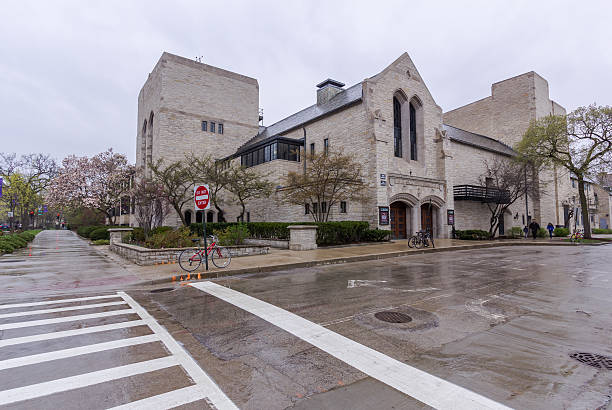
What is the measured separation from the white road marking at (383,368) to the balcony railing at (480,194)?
28.2 meters

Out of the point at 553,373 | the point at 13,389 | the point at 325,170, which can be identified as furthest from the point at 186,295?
the point at 325,170

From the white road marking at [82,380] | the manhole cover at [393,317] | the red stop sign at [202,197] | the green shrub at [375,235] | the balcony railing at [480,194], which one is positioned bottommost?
the manhole cover at [393,317]

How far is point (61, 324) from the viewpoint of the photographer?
522 cm

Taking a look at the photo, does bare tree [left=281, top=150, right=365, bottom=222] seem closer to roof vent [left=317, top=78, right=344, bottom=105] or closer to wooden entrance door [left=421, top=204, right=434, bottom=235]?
wooden entrance door [left=421, top=204, right=434, bottom=235]

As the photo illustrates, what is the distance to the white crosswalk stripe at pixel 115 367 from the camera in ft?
9.39

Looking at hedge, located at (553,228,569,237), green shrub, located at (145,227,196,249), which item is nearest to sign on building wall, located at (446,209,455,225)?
hedge, located at (553,228,569,237)

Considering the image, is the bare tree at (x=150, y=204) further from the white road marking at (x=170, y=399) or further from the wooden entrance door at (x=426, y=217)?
the wooden entrance door at (x=426, y=217)

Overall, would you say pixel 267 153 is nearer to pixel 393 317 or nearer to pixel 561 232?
pixel 393 317

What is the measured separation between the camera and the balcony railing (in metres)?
29.1

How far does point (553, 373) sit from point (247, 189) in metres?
23.3

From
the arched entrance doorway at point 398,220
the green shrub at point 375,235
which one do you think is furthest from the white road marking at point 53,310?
the arched entrance doorway at point 398,220

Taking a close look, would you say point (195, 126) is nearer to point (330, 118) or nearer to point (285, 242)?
point (330, 118)

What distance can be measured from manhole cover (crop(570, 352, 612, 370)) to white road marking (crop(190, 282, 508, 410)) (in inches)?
71.3

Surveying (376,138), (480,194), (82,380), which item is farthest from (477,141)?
(82,380)
